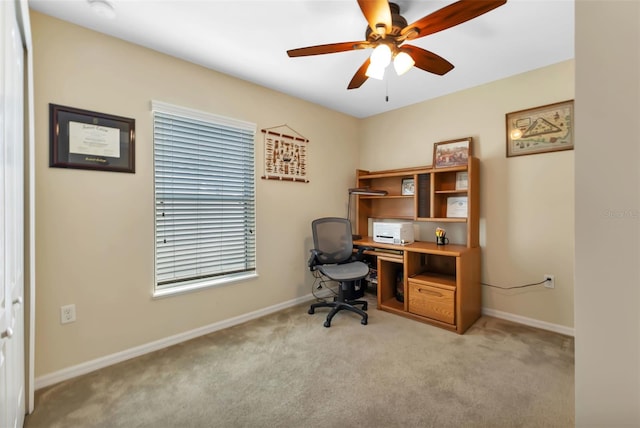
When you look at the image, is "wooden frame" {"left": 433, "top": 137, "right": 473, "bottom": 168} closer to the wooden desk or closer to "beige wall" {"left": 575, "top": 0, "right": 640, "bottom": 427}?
the wooden desk

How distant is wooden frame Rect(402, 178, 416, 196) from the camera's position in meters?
3.40

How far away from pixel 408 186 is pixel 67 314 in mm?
3361

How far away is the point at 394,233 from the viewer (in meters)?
3.11

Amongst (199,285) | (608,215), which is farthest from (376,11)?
(199,285)

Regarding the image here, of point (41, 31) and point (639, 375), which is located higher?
point (41, 31)

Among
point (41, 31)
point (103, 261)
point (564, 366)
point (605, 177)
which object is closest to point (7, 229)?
point (103, 261)

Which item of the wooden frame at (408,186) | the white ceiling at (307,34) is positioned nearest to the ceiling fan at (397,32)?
the white ceiling at (307,34)

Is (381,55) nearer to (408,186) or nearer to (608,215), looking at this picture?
(608,215)

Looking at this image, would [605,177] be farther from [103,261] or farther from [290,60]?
[103,261]

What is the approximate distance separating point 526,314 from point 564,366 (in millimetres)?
769

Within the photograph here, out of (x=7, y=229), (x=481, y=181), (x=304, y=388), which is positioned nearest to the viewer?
(x=7, y=229)

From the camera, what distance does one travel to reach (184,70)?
239 cm

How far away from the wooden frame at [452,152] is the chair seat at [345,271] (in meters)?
1.43

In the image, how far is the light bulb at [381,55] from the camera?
1.68 metres
